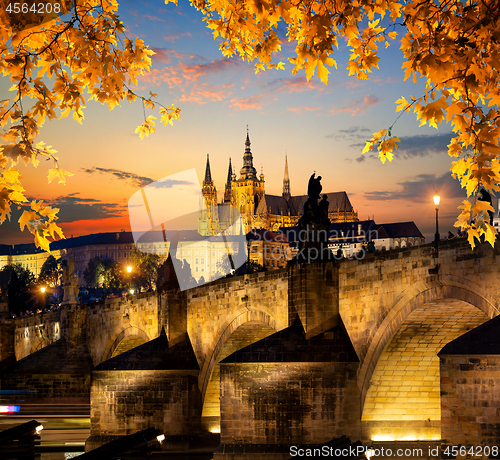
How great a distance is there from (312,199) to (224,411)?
676 cm

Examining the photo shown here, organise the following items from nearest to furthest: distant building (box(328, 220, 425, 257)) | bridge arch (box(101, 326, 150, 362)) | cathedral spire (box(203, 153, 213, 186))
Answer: bridge arch (box(101, 326, 150, 362)) < distant building (box(328, 220, 425, 257)) < cathedral spire (box(203, 153, 213, 186))

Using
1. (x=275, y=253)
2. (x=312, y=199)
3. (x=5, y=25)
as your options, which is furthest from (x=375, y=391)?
(x=275, y=253)

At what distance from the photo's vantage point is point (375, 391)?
61.9 ft

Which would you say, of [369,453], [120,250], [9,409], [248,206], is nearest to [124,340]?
[9,409]

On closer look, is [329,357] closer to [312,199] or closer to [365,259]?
[365,259]

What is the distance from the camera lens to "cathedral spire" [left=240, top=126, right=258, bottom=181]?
171750 millimetres

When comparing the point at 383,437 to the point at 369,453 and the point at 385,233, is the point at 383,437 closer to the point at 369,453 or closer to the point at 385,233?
the point at 369,453

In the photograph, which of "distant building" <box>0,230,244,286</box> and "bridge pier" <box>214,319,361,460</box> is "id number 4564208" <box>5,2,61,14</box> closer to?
"bridge pier" <box>214,319,361,460</box>

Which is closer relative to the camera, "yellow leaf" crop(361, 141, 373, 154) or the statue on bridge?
"yellow leaf" crop(361, 141, 373, 154)

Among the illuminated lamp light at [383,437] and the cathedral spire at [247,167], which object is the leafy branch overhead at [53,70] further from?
the cathedral spire at [247,167]

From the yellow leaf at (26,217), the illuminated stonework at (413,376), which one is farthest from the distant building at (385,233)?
the yellow leaf at (26,217)

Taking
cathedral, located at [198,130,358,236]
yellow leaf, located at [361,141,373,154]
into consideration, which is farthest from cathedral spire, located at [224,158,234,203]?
yellow leaf, located at [361,141,373,154]

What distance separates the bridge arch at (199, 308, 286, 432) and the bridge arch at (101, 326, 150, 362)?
7092mm

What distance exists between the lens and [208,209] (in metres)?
172
